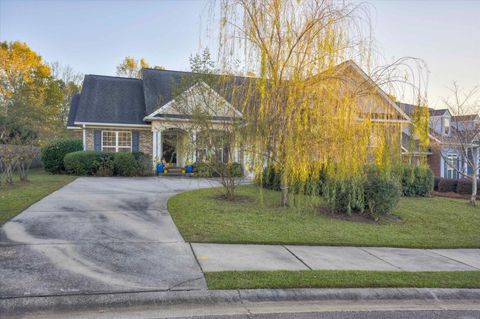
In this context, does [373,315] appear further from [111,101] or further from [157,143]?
[111,101]

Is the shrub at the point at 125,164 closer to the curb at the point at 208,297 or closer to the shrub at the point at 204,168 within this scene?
the shrub at the point at 204,168

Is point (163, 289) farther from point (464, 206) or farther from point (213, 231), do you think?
point (464, 206)

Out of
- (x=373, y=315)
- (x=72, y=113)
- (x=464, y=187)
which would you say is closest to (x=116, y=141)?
(x=72, y=113)

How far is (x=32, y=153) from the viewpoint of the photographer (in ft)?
44.0

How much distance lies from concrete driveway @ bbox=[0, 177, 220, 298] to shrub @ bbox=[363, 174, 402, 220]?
495 cm

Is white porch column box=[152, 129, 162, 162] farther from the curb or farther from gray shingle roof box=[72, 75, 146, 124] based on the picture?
the curb

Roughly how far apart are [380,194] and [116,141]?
14984 mm

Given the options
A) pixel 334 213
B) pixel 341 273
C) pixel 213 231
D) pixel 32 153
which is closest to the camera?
pixel 341 273

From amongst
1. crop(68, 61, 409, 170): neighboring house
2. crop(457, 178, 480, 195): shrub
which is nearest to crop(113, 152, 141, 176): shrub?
crop(68, 61, 409, 170): neighboring house

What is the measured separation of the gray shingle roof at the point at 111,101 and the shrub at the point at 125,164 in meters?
2.55

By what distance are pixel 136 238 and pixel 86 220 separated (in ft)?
5.62

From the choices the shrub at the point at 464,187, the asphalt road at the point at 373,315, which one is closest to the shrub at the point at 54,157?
the asphalt road at the point at 373,315

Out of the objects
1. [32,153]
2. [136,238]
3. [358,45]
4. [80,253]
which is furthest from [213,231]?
[32,153]

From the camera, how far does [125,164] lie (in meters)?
17.2
